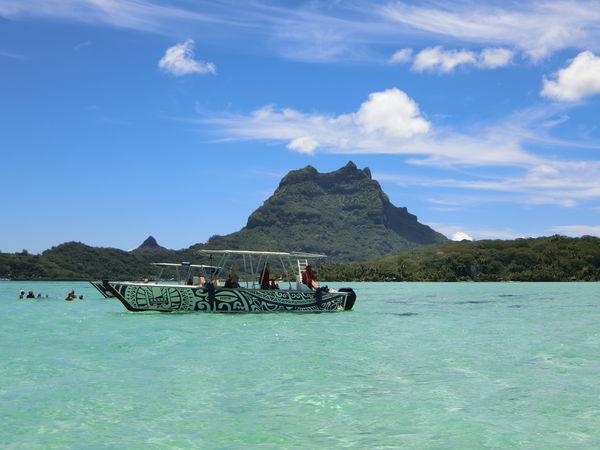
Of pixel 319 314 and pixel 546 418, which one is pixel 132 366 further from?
pixel 319 314

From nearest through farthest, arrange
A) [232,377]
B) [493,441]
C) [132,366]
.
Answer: [493,441], [232,377], [132,366]

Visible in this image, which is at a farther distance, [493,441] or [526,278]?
[526,278]

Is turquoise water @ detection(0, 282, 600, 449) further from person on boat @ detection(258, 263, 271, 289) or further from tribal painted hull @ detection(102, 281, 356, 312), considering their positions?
person on boat @ detection(258, 263, 271, 289)

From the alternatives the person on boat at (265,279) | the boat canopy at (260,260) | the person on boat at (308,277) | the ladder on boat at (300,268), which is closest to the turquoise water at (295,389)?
the boat canopy at (260,260)

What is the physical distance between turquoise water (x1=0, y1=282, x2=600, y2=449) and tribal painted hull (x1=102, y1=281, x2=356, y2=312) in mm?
5998

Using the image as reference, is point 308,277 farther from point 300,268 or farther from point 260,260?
point 260,260

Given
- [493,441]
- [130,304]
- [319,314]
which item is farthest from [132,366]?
[319,314]

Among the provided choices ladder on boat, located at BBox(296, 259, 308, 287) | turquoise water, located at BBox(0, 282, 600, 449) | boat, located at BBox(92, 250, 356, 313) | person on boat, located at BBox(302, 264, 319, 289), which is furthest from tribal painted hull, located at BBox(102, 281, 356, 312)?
turquoise water, located at BBox(0, 282, 600, 449)

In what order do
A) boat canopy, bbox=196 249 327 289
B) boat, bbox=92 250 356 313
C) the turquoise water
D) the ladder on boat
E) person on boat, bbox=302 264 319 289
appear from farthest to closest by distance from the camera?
person on boat, bbox=302 264 319 289 < the ladder on boat < boat, bbox=92 250 356 313 < boat canopy, bbox=196 249 327 289 < the turquoise water

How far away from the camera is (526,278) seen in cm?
19900

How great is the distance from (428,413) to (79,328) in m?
24.2

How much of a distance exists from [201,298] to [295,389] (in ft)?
70.0

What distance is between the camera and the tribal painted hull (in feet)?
121

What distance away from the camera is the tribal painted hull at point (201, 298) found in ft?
121
